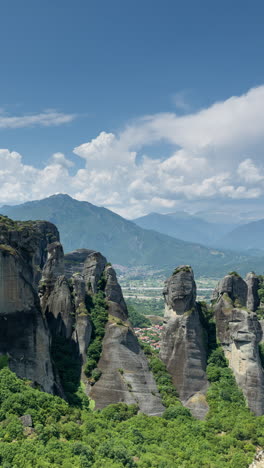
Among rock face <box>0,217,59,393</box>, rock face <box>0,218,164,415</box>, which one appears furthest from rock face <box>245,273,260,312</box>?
rock face <box>0,217,59,393</box>

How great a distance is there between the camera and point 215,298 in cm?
5791

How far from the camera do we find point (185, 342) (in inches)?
1885

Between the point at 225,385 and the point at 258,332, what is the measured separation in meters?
7.96

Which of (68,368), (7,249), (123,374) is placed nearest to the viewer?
(7,249)

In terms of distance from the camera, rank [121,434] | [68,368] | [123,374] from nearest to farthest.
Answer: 1. [121,434]
2. [123,374]
3. [68,368]

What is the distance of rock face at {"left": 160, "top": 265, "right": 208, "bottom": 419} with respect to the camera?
45.8 meters

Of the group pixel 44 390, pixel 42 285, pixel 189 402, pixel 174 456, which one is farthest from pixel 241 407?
pixel 42 285

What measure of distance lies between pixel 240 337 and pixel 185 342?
23.2 ft

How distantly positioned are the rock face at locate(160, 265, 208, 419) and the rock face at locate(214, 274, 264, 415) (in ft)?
11.0

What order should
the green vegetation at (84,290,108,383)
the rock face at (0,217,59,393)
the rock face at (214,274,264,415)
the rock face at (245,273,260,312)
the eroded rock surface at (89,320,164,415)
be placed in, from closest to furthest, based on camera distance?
1. the rock face at (0,217,59,393)
2. the eroded rock surface at (89,320,164,415)
3. the rock face at (214,274,264,415)
4. the green vegetation at (84,290,108,383)
5. the rock face at (245,273,260,312)

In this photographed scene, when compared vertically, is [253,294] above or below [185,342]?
above

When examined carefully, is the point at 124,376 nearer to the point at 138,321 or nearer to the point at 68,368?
the point at 68,368

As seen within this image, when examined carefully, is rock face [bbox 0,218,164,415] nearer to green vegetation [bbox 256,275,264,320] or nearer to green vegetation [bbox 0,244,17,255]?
green vegetation [bbox 0,244,17,255]

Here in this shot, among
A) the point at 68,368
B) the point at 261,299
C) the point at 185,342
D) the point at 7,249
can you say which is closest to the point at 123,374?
the point at 68,368
